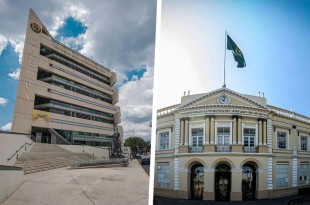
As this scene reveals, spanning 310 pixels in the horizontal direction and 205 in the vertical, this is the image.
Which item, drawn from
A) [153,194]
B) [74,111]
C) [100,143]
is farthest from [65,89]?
[153,194]

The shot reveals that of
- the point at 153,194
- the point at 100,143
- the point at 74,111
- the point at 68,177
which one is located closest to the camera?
the point at 153,194

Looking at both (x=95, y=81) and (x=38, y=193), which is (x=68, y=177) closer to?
(x=38, y=193)

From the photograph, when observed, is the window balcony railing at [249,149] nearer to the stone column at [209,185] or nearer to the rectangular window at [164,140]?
the stone column at [209,185]

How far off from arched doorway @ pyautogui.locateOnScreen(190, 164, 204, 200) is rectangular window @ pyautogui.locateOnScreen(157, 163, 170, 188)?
149 mm

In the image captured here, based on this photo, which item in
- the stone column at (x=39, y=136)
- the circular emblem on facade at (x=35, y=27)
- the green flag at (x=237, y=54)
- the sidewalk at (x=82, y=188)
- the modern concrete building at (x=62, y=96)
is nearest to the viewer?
the green flag at (x=237, y=54)

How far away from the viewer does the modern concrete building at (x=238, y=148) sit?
56.7 inches

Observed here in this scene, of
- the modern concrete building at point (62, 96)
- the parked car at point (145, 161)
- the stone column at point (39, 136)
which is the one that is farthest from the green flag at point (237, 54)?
the stone column at point (39, 136)

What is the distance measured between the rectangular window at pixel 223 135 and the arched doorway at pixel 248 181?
5.8 inches

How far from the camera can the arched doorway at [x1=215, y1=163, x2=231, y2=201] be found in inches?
57.3

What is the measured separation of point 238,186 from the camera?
1.46 m

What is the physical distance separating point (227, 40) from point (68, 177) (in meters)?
2.60

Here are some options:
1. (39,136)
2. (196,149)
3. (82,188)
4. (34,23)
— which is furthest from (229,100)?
(39,136)

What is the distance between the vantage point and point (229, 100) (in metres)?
1.45


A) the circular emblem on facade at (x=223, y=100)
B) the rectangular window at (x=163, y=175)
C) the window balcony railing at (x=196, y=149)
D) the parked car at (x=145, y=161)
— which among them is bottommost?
the parked car at (x=145, y=161)
